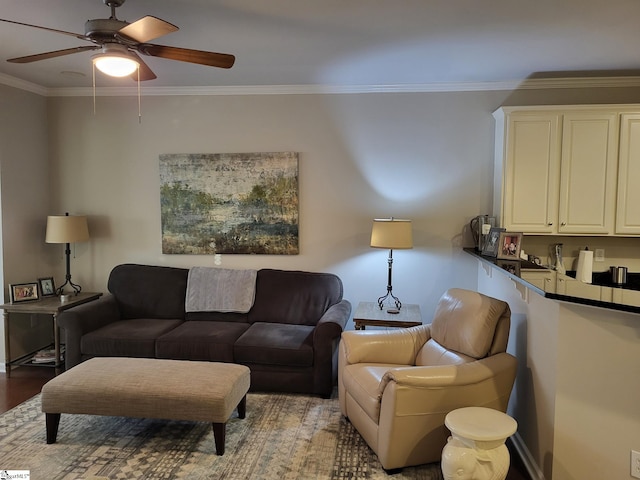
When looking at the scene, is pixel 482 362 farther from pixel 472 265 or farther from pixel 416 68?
pixel 416 68

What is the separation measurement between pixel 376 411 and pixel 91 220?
3.48 m

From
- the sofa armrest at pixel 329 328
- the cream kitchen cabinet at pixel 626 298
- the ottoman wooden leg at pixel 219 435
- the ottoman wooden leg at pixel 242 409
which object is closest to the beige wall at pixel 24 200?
the ottoman wooden leg at pixel 242 409

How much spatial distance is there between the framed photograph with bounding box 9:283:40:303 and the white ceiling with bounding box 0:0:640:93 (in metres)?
1.85

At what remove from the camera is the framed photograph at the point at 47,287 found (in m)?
4.28

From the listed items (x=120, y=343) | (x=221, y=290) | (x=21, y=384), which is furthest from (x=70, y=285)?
(x=221, y=290)

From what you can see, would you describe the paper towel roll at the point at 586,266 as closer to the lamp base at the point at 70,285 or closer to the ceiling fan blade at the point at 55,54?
the ceiling fan blade at the point at 55,54

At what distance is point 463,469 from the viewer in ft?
7.06

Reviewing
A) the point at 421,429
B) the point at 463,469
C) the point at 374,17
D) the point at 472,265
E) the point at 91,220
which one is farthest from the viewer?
the point at 91,220

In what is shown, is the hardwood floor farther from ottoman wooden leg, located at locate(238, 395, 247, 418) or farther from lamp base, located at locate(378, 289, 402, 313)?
ottoman wooden leg, located at locate(238, 395, 247, 418)

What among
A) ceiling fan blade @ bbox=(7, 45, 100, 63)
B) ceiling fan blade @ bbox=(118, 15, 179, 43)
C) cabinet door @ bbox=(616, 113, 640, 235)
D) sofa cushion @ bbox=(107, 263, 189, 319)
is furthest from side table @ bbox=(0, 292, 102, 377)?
cabinet door @ bbox=(616, 113, 640, 235)

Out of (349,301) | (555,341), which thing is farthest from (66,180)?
(555,341)

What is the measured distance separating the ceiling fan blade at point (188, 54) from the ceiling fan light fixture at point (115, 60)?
8 cm

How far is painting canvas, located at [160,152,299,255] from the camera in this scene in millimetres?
4285

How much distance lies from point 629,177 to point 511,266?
1.51 meters
